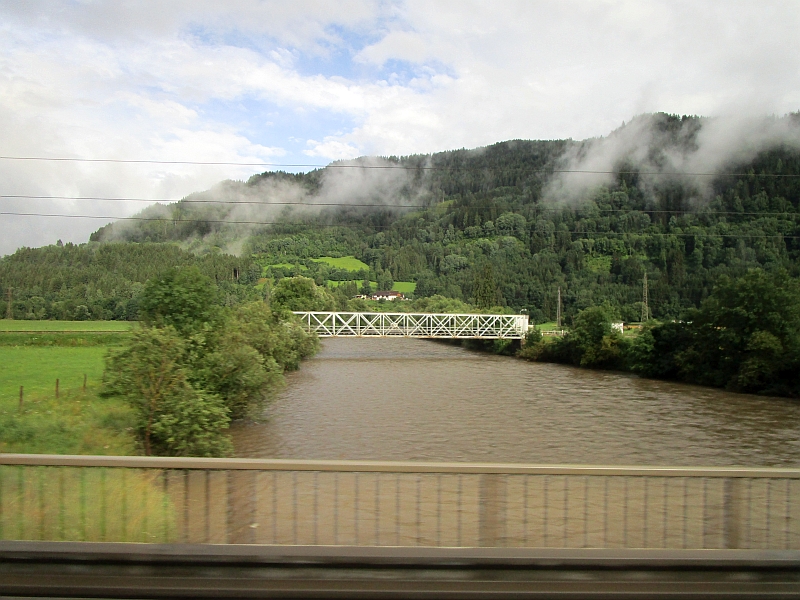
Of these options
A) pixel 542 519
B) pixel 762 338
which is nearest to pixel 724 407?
pixel 762 338

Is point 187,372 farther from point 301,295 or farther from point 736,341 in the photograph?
point 301,295

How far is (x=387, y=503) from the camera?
4039 millimetres

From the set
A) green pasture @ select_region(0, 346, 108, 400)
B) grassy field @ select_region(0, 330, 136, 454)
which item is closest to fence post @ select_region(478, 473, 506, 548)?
grassy field @ select_region(0, 330, 136, 454)

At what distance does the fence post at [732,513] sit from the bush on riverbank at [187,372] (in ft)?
36.0

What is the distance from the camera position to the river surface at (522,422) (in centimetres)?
1689

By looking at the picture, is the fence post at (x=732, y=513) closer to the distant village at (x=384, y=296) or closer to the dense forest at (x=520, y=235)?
the dense forest at (x=520, y=235)

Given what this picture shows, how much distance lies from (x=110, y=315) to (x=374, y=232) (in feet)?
345

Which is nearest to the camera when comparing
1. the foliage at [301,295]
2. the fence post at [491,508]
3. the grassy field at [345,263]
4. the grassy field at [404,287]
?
the fence post at [491,508]

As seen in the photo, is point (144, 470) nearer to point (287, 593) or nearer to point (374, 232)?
point (287, 593)

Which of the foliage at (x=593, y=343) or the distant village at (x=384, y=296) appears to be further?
the distant village at (x=384, y=296)

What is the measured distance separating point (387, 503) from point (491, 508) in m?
0.71

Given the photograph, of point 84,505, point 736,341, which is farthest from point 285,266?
point 84,505

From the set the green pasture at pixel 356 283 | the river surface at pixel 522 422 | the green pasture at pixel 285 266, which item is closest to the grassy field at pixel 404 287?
the green pasture at pixel 356 283

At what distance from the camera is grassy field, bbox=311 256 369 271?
112400 mm
